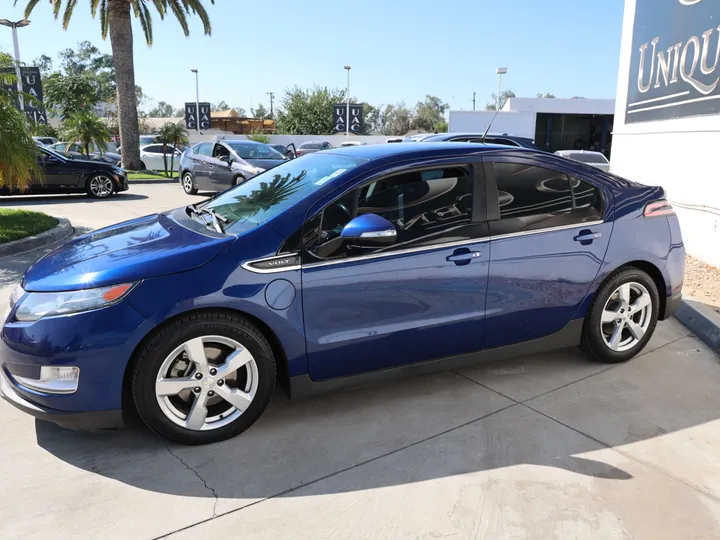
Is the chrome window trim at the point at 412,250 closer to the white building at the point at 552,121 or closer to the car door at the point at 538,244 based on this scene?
the car door at the point at 538,244

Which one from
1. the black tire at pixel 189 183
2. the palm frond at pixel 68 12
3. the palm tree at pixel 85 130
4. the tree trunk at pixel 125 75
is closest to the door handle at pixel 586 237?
the black tire at pixel 189 183

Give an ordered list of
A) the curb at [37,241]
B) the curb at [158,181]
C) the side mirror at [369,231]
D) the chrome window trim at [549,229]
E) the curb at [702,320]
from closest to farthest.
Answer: the side mirror at [369,231] < the chrome window trim at [549,229] < the curb at [702,320] < the curb at [37,241] < the curb at [158,181]

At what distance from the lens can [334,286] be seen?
328 cm

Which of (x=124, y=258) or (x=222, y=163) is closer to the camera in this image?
(x=124, y=258)

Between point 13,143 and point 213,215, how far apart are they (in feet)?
19.9

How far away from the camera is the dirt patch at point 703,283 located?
19.3 ft

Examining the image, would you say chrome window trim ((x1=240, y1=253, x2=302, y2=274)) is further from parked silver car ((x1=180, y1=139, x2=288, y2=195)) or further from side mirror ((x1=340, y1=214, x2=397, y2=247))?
parked silver car ((x1=180, y1=139, x2=288, y2=195))

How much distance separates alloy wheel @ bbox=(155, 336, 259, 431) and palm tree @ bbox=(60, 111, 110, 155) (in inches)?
759

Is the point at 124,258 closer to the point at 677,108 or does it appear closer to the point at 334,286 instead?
the point at 334,286

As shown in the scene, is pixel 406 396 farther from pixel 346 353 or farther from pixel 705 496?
pixel 705 496

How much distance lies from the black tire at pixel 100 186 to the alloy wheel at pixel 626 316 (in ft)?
42.5

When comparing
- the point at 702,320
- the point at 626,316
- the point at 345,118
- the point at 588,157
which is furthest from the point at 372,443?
the point at 345,118

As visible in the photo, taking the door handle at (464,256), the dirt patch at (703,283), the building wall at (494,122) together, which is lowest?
the dirt patch at (703,283)

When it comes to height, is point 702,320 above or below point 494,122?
below
